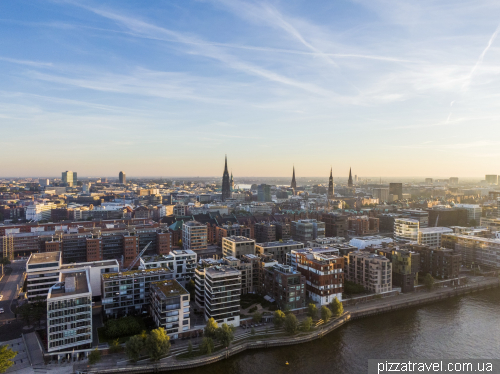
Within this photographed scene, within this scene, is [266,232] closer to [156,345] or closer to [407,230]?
[407,230]

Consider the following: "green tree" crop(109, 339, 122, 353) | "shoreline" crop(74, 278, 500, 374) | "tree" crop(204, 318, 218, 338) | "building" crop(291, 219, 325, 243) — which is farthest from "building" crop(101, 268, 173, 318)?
"building" crop(291, 219, 325, 243)

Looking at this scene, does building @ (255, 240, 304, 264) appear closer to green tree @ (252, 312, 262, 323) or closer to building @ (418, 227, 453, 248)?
green tree @ (252, 312, 262, 323)

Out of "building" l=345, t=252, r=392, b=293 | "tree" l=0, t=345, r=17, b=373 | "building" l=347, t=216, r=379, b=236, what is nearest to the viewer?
"tree" l=0, t=345, r=17, b=373

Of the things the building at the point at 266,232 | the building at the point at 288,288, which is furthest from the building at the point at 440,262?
the building at the point at 266,232

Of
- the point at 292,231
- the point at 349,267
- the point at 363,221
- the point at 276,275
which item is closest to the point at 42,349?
the point at 276,275

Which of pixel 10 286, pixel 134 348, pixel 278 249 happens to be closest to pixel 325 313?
pixel 278 249

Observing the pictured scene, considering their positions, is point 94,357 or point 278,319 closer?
point 94,357
